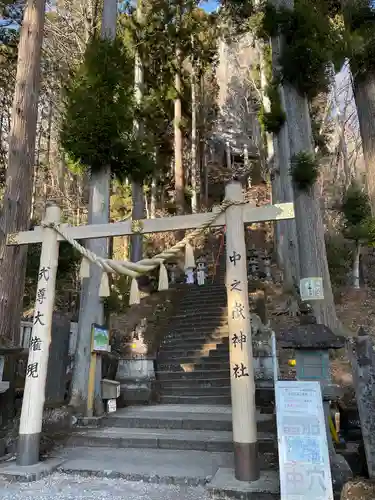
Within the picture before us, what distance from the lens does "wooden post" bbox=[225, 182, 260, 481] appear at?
415 centimetres

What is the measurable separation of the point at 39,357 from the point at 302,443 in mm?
3362

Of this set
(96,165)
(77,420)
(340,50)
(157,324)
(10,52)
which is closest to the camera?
(77,420)

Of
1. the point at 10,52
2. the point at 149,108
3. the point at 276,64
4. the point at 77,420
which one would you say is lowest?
the point at 77,420

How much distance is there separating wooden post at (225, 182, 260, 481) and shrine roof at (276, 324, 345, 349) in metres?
0.50

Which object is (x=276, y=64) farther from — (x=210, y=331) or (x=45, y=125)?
(x=45, y=125)

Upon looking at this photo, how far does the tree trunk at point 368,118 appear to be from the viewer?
22.0 feet

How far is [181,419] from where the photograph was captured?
662 centimetres

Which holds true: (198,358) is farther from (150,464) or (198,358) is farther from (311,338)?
(311,338)

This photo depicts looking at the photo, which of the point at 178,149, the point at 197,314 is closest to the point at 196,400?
the point at 197,314

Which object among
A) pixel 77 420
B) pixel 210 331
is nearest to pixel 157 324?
pixel 210 331

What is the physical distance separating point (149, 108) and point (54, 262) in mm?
12218

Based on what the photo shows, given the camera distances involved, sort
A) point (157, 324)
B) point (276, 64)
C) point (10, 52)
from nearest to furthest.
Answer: point (276, 64) < point (10, 52) < point (157, 324)

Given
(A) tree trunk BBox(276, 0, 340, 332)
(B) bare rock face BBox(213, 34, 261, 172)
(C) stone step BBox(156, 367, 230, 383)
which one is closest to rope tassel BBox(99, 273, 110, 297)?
(A) tree trunk BBox(276, 0, 340, 332)

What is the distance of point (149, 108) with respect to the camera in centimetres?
1603
